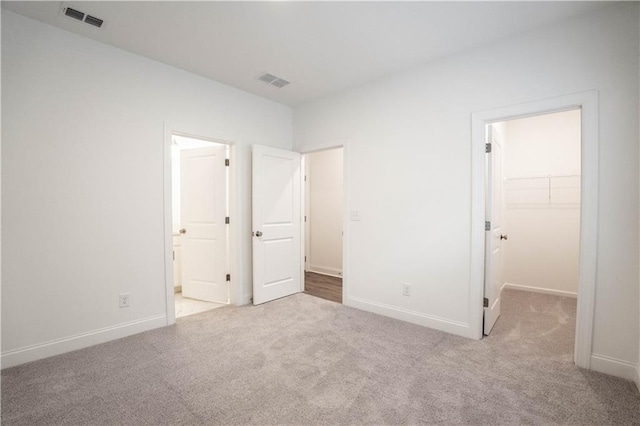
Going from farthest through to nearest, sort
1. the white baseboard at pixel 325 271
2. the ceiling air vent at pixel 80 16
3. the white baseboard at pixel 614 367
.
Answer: the white baseboard at pixel 325 271 < the ceiling air vent at pixel 80 16 < the white baseboard at pixel 614 367

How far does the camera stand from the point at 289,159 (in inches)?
160

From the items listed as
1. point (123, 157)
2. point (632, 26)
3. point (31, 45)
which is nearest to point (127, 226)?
point (123, 157)

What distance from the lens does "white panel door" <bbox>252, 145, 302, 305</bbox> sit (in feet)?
12.0

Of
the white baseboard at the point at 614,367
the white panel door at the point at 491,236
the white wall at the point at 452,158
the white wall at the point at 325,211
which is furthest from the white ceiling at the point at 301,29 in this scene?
the white baseboard at the point at 614,367

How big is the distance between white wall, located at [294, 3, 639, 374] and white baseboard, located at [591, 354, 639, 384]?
0.01 metres

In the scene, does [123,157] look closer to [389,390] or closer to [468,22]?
[389,390]

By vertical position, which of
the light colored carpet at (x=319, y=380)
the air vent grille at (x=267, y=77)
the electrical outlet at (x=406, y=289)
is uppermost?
the air vent grille at (x=267, y=77)

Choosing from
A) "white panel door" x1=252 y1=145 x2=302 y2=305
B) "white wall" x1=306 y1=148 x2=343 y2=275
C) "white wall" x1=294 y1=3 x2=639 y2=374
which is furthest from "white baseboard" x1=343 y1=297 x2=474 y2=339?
"white wall" x1=306 y1=148 x2=343 y2=275

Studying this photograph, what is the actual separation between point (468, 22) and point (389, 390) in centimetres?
279

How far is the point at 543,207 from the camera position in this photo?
4219 mm

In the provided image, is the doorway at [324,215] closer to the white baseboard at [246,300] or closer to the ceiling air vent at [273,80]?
the white baseboard at [246,300]

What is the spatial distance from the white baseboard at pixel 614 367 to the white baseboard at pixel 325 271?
3.51 metres

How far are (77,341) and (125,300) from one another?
443 mm

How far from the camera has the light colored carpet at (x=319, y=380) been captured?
168 centimetres
